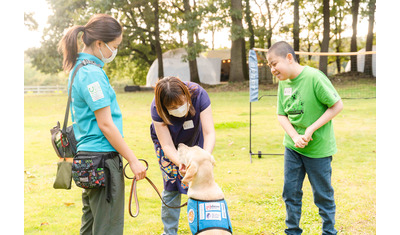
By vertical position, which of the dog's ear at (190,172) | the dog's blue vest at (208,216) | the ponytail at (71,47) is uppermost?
the ponytail at (71,47)

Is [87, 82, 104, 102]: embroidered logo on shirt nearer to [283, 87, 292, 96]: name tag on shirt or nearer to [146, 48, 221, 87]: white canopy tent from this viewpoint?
[283, 87, 292, 96]: name tag on shirt

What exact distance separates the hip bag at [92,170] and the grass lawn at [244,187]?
1.70 metres

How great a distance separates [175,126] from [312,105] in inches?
51.8

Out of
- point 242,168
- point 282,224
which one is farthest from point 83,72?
point 242,168

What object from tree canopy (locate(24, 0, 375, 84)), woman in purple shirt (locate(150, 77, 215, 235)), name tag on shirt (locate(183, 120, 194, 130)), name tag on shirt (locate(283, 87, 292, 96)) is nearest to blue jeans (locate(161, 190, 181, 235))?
woman in purple shirt (locate(150, 77, 215, 235))

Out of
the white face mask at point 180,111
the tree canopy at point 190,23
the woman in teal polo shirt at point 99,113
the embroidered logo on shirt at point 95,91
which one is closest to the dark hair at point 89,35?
the woman in teal polo shirt at point 99,113

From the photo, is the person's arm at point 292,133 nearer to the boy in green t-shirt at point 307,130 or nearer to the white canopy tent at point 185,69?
the boy in green t-shirt at point 307,130

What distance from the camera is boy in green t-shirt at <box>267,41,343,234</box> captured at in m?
3.43

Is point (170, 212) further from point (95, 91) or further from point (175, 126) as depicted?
point (95, 91)

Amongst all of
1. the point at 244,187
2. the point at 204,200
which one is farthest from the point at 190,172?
the point at 244,187

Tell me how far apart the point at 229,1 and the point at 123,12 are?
31.3 ft

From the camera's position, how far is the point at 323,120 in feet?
11.1

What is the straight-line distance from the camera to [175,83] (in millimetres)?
3031

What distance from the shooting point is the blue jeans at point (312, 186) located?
137 inches
